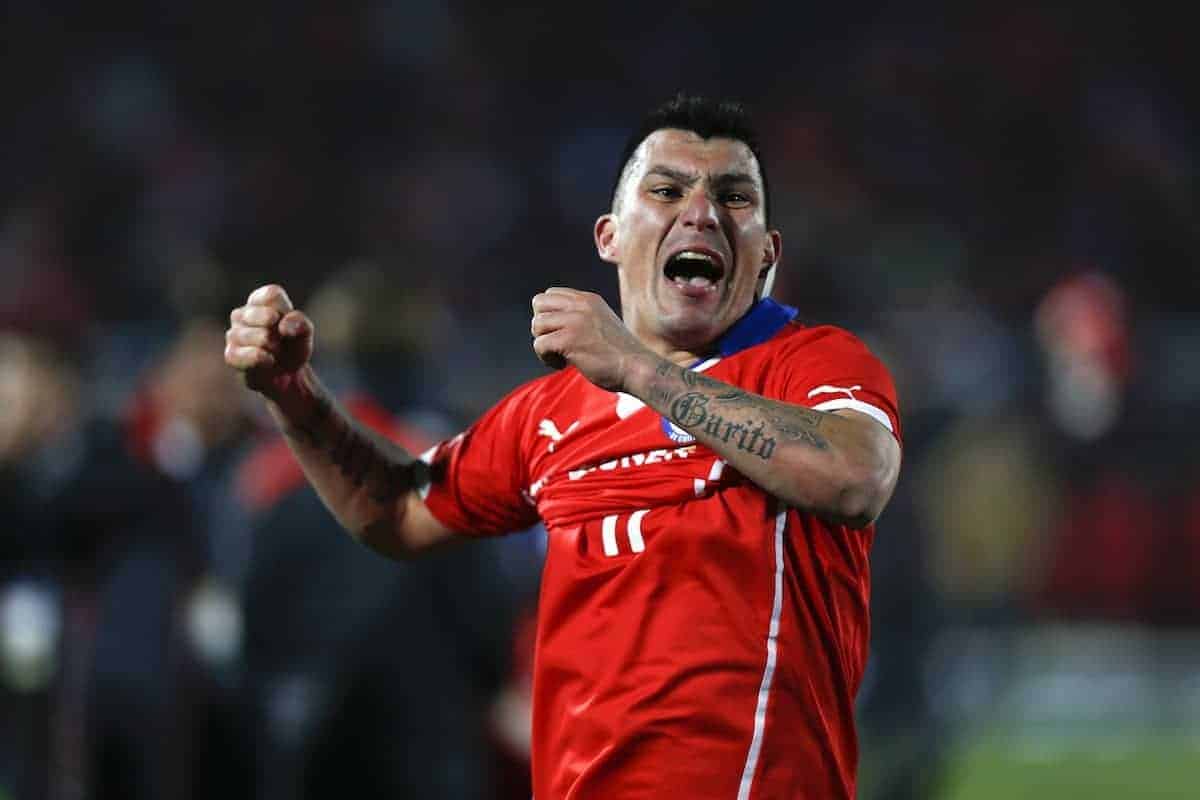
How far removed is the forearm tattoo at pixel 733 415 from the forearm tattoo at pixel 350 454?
2.89ft

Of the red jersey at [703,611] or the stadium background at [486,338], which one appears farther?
the stadium background at [486,338]

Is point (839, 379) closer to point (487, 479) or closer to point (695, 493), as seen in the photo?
point (695, 493)

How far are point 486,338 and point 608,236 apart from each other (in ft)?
34.3

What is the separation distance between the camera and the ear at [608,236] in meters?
3.45

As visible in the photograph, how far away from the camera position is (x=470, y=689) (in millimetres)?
5770

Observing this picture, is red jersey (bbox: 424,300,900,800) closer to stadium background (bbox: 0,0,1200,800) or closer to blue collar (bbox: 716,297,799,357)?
blue collar (bbox: 716,297,799,357)

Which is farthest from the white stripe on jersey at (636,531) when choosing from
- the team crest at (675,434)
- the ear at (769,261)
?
the ear at (769,261)

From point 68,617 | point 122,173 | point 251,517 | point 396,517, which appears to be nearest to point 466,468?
point 396,517

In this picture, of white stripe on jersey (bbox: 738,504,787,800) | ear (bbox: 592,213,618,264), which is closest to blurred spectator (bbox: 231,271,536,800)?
ear (bbox: 592,213,618,264)

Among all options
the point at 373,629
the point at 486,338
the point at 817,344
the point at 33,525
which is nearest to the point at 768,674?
the point at 817,344

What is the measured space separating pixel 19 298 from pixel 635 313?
1204 centimetres

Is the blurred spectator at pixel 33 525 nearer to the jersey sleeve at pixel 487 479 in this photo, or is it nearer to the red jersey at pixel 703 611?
the jersey sleeve at pixel 487 479

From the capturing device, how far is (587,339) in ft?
9.83

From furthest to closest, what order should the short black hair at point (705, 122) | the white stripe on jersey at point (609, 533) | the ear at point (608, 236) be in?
the ear at point (608, 236), the short black hair at point (705, 122), the white stripe on jersey at point (609, 533)
